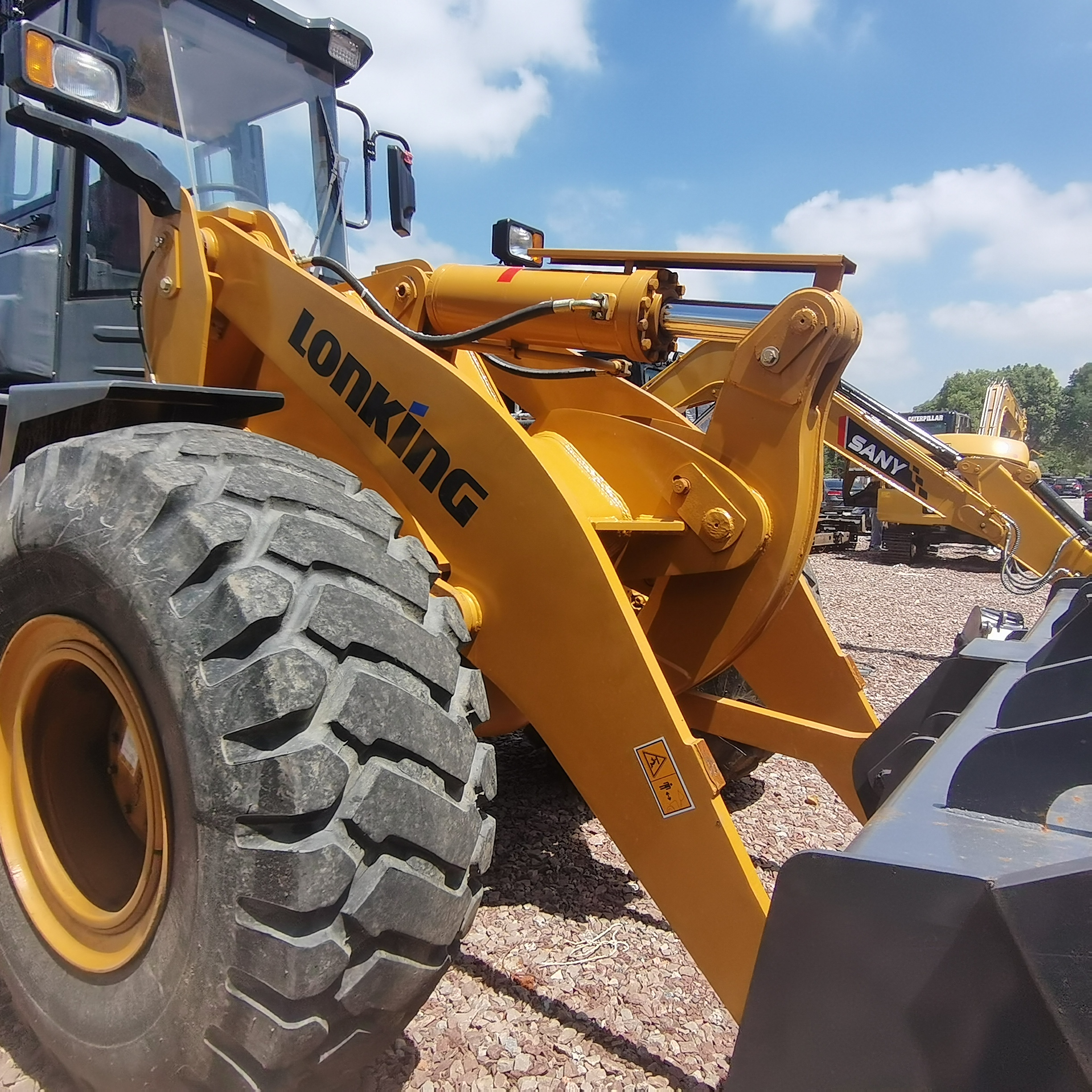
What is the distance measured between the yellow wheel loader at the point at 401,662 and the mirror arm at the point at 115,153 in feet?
0.05

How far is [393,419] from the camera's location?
2252 mm

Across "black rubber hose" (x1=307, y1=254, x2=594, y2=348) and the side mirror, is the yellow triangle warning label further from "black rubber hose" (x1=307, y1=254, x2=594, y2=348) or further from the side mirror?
the side mirror

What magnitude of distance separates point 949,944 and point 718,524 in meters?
1.49

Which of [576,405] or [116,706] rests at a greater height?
[576,405]

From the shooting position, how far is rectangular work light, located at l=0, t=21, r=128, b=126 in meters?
2.27

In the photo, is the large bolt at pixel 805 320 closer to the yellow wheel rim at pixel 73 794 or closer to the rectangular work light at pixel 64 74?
the yellow wheel rim at pixel 73 794

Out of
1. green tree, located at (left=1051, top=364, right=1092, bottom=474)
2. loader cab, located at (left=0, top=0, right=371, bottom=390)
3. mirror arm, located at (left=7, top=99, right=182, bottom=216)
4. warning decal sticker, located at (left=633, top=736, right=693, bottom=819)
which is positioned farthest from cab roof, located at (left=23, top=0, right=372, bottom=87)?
green tree, located at (left=1051, top=364, right=1092, bottom=474)

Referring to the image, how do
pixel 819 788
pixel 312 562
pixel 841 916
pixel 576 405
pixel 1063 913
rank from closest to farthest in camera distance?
pixel 1063 913 → pixel 841 916 → pixel 312 562 → pixel 576 405 → pixel 819 788

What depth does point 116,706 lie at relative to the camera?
6.81ft

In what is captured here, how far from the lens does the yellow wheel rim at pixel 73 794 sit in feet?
5.90

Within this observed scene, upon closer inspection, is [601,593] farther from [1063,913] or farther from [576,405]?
[576,405]

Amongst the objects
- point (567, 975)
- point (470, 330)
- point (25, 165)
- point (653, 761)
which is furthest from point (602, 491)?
point (25, 165)

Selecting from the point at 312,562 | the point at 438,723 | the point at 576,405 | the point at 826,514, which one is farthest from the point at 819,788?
the point at 826,514

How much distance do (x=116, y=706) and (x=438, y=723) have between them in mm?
932
